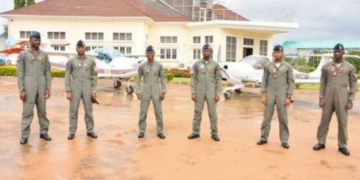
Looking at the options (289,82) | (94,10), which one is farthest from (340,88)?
(94,10)

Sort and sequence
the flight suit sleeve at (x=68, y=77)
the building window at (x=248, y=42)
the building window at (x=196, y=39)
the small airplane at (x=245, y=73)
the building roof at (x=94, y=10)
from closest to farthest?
the flight suit sleeve at (x=68, y=77), the small airplane at (x=245, y=73), the building roof at (x=94, y=10), the building window at (x=196, y=39), the building window at (x=248, y=42)

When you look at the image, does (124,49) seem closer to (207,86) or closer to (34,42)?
(207,86)

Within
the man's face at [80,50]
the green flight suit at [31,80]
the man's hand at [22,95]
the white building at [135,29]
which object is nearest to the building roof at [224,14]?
the white building at [135,29]

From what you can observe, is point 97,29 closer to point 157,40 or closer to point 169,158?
point 157,40

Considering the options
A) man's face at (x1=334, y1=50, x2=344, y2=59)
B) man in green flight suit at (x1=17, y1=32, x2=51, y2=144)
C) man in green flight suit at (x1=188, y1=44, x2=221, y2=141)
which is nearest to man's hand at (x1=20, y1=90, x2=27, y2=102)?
man in green flight suit at (x1=17, y1=32, x2=51, y2=144)

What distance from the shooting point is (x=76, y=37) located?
29.8 metres

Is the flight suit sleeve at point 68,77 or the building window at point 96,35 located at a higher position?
the building window at point 96,35

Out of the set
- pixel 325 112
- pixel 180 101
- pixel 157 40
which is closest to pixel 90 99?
pixel 325 112

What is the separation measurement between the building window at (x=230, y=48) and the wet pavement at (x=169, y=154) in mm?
19620

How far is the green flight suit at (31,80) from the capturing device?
21.6ft

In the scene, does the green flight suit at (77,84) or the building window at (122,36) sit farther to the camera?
the building window at (122,36)

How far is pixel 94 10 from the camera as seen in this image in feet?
98.4

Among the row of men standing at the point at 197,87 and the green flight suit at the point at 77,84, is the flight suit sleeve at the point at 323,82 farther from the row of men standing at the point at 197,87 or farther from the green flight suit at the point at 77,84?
the green flight suit at the point at 77,84

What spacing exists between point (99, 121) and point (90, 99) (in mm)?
2156
